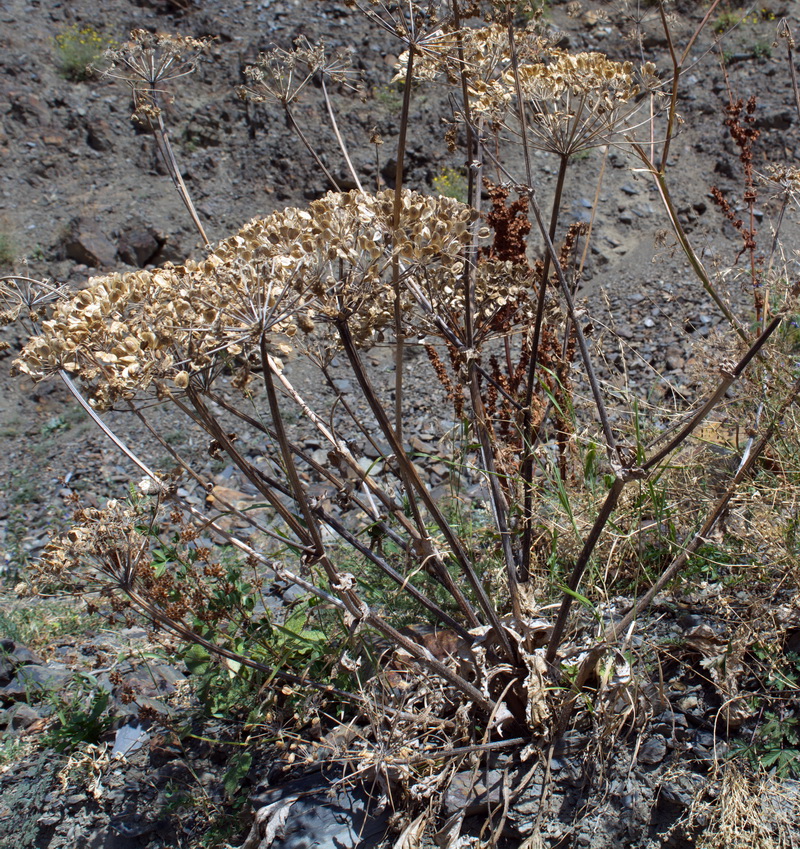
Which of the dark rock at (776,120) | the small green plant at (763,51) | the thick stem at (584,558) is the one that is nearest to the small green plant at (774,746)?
the thick stem at (584,558)

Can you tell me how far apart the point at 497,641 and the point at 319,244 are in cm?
144

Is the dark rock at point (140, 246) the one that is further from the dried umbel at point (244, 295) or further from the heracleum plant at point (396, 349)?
the dried umbel at point (244, 295)

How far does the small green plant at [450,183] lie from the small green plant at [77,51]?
554 centimetres

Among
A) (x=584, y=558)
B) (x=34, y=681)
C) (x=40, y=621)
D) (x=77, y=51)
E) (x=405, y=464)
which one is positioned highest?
(x=77, y=51)

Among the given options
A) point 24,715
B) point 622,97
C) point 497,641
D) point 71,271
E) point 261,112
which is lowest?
point 24,715

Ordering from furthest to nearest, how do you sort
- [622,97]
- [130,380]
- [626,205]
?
[626,205] → [622,97] → [130,380]

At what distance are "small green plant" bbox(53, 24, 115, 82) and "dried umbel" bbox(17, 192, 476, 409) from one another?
10.1m

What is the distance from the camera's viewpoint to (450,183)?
28.2 ft

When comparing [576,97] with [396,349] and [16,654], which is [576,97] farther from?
[16,654]

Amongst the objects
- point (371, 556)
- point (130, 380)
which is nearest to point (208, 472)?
point (371, 556)

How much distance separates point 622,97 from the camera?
7.01ft

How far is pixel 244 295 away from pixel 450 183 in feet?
24.6

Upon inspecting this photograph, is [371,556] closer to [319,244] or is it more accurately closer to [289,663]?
[289,663]

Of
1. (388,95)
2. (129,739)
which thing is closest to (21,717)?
(129,739)
